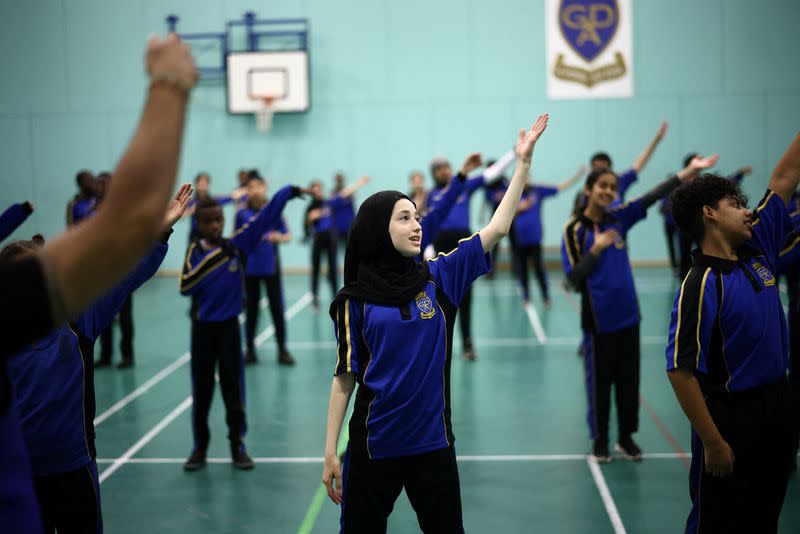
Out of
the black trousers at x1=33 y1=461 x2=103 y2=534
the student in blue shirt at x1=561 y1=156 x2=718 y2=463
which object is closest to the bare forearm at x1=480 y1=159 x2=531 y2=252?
the black trousers at x1=33 y1=461 x2=103 y2=534

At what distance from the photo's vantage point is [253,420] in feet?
24.2

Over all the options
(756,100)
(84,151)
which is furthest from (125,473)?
(756,100)

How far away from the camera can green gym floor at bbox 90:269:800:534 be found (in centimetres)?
512

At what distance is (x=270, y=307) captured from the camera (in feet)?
31.8

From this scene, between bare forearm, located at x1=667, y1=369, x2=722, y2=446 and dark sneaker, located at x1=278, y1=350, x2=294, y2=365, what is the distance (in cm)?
682

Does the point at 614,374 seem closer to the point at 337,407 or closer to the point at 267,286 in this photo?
the point at 337,407

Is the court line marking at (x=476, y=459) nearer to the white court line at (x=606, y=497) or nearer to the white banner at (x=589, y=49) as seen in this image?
the white court line at (x=606, y=497)

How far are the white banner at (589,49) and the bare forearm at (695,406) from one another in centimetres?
1520

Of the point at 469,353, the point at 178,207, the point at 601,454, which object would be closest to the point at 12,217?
the point at 178,207

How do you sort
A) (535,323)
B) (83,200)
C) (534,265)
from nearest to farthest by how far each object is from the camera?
(83,200) → (535,323) → (534,265)

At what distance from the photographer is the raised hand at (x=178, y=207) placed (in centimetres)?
349

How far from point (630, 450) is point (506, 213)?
341cm

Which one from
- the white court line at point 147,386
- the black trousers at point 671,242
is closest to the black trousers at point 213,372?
the white court line at point 147,386

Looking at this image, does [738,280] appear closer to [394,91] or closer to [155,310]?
[155,310]
